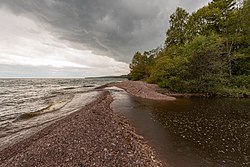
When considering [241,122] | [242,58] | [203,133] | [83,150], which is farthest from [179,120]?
[242,58]

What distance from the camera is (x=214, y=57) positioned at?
2495cm

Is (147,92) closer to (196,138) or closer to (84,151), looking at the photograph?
(196,138)

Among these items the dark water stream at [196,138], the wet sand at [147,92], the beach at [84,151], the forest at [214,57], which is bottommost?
the dark water stream at [196,138]

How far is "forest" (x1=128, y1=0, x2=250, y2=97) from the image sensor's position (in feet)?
81.8

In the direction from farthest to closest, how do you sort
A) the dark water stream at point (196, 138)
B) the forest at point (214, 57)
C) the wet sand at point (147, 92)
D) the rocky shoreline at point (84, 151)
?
the forest at point (214, 57), the wet sand at point (147, 92), the dark water stream at point (196, 138), the rocky shoreline at point (84, 151)

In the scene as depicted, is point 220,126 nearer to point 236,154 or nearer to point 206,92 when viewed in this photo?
point 236,154

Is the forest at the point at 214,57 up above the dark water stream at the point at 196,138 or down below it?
above

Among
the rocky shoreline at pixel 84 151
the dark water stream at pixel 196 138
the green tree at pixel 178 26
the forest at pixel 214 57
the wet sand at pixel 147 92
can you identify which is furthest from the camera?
the green tree at pixel 178 26

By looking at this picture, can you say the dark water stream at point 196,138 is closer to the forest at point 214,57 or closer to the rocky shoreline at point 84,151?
the rocky shoreline at point 84,151

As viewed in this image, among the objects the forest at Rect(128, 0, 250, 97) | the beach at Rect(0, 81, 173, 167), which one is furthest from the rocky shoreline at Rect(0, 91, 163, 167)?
the forest at Rect(128, 0, 250, 97)

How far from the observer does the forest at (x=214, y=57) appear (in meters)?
24.9

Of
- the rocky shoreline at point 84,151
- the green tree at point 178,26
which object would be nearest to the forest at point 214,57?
the green tree at point 178,26

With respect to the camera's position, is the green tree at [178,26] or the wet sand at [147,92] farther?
the green tree at [178,26]

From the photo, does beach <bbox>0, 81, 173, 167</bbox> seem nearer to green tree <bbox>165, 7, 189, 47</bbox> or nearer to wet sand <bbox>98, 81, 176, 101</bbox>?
wet sand <bbox>98, 81, 176, 101</bbox>
